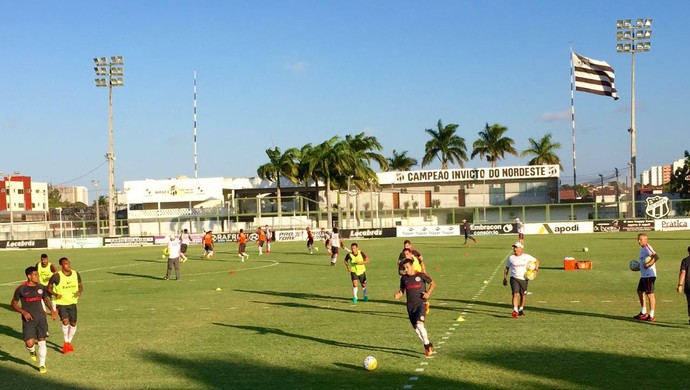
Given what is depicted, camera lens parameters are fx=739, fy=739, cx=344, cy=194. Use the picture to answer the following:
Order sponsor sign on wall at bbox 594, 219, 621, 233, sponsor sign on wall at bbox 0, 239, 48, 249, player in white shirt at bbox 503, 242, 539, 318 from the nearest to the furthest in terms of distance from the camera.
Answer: player in white shirt at bbox 503, 242, 539, 318
sponsor sign on wall at bbox 594, 219, 621, 233
sponsor sign on wall at bbox 0, 239, 48, 249

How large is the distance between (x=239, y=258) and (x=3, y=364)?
30865 millimetres

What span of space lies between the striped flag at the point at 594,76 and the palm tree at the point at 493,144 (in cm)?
3656

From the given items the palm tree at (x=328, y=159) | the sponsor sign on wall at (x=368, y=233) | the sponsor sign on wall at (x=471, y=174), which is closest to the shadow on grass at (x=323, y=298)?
the sponsor sign on wall at (x=368, y=233)

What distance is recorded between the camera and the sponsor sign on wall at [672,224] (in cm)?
6278

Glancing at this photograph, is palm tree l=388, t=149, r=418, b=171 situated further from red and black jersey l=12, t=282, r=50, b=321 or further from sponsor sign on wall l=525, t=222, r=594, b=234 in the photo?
red and black jersey l=12, t=282, r=50, b=321

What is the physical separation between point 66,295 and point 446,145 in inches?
3386

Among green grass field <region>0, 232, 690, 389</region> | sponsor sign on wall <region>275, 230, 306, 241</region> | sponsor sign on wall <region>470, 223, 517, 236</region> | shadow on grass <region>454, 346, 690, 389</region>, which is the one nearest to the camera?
shadow on grass <region>454, 346, 690, 389</region>

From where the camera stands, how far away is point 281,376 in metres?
12.5

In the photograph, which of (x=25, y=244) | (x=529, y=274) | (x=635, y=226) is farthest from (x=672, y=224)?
(x=25, y=244)

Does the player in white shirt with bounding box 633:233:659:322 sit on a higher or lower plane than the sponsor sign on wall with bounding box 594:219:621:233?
higher

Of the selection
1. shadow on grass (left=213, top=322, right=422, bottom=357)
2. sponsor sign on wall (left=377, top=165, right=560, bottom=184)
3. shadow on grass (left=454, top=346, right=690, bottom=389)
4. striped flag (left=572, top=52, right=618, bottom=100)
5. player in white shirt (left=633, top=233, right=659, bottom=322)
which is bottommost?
shadow on grass (left=213, top=322, right=422, bottom=357)

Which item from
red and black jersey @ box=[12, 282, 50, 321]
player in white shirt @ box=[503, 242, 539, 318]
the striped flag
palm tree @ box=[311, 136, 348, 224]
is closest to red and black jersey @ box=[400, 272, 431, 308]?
player in white shirt @ box=[503, 242, 539, 318]

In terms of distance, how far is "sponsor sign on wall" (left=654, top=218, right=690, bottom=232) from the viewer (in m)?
→ 62.8

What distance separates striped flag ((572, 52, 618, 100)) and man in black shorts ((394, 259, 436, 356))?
53.0 metres
